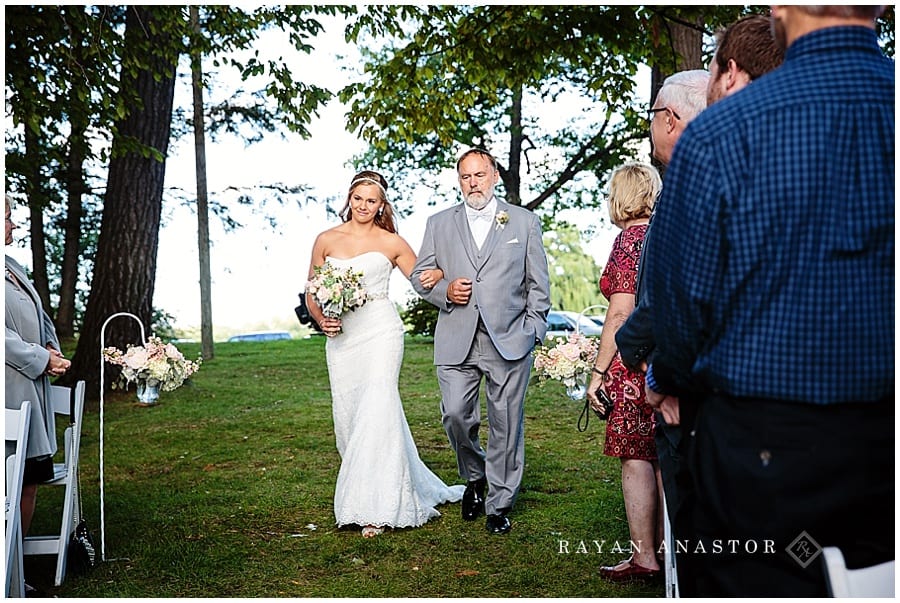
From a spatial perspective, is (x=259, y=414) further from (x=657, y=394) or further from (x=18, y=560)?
(x=657, y=394)

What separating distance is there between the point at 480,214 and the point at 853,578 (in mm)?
4693

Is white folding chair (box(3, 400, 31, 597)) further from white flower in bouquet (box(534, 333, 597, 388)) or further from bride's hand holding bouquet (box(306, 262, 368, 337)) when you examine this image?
white flower in bouquet (box(534, 333, 597, 388))

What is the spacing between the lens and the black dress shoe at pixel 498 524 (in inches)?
246

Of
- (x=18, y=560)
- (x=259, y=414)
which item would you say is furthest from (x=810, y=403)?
(x=259, y=414)

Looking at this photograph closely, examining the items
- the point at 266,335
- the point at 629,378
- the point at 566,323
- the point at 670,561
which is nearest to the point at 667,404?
the point at 670,561

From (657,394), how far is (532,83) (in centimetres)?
999

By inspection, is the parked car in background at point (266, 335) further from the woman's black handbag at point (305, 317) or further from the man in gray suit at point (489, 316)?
the man in gray suit at point (489, 316)

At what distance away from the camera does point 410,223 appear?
2377 centimetres

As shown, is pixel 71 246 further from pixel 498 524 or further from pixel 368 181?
pixel 498 524

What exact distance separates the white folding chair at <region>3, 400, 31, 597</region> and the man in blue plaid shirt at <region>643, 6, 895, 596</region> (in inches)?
127

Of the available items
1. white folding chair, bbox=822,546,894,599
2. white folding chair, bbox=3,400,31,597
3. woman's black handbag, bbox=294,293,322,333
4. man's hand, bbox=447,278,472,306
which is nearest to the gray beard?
man's hand, bbox=447,278,472,306

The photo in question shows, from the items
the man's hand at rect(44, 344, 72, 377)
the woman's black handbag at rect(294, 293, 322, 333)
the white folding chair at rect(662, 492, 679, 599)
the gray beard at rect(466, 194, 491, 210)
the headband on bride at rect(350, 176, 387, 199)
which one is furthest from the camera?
the woman's black handbag at rect(294, 293, 322, 333)

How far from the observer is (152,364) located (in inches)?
228

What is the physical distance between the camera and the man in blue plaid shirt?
2.35 meters
